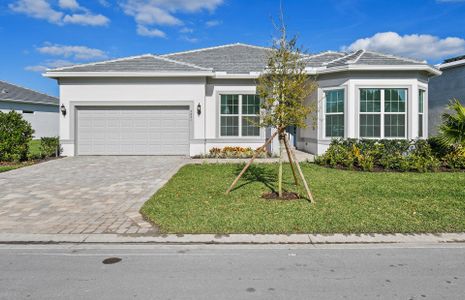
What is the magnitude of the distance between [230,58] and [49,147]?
1013cm

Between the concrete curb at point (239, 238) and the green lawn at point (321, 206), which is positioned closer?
the concrete curb at point (239, 238)

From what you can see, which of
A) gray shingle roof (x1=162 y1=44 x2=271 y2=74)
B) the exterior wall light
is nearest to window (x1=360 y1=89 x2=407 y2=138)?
gray shingle roof (x1=162 y1=44 x2=271 y2=74)

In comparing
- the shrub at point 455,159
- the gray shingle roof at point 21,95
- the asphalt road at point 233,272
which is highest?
the gray shingle roof at point 21,95

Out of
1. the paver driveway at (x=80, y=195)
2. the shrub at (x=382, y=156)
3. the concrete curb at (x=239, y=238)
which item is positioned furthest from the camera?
the shrub at (x=382, y=156)

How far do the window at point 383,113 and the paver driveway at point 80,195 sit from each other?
7960mm

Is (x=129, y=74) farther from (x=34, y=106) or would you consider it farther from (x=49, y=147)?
(x=34, y=106)

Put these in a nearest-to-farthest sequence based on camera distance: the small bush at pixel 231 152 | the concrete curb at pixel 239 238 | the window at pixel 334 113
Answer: the concrete curb at pixel 239 238, the window at pixel 334 113, the small bush at pixel 231 152

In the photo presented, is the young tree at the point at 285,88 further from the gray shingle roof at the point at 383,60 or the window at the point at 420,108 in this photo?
the window at the point at 420,108

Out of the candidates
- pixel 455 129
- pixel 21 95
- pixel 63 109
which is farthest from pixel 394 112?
pixel 21 95

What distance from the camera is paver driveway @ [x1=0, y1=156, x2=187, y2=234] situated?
593 cm

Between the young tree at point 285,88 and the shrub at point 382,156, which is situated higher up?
the young tree at point 285,88

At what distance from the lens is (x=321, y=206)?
6.95 m

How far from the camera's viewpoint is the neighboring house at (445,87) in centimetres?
1745

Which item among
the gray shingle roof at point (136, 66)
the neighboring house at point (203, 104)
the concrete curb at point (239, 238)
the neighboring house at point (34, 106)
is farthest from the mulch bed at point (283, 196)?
the neighboring house at point (34, 106)
